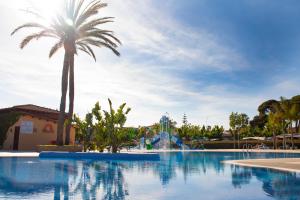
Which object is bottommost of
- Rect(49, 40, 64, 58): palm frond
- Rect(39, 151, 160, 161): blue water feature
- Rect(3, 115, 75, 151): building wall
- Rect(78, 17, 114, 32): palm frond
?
Rect(39, 151, 160, 161): blue water feature

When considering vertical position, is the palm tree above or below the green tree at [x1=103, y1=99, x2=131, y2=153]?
above

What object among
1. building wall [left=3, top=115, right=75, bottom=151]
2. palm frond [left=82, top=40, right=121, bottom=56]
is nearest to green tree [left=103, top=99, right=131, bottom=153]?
palm frond [left=82, top=40, right=121, bottom=56]

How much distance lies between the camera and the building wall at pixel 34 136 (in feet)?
105

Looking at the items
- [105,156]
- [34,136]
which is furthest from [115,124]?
[34,136]

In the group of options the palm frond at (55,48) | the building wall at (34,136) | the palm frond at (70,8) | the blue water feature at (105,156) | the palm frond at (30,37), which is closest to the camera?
the blue water feature at (105,156)

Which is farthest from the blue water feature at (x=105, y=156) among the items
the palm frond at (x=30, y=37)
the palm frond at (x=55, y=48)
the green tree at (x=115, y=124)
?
the palm frond at (x=55, y=48)

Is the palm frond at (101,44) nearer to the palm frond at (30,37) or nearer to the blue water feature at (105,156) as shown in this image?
the palm frond at (30,37)

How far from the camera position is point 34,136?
1303 inches

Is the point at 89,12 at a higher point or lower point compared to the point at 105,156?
higher

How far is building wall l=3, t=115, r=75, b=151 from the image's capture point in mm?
32125

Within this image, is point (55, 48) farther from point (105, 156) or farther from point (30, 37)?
point (105, 156)

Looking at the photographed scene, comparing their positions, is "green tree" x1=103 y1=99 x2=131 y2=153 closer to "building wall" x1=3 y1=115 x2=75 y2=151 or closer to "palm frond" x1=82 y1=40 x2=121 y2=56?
"palm frond" x1=82 y1=40 x2=121 y2=56

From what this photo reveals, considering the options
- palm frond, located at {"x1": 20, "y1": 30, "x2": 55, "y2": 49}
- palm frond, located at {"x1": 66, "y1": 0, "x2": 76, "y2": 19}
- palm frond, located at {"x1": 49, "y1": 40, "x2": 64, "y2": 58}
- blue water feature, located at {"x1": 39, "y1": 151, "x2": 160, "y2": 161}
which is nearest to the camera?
blue water feature, located at {"x1": 39, "y1": 151, "x2": 160, "y2": 161}

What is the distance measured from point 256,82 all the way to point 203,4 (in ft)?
56.4
